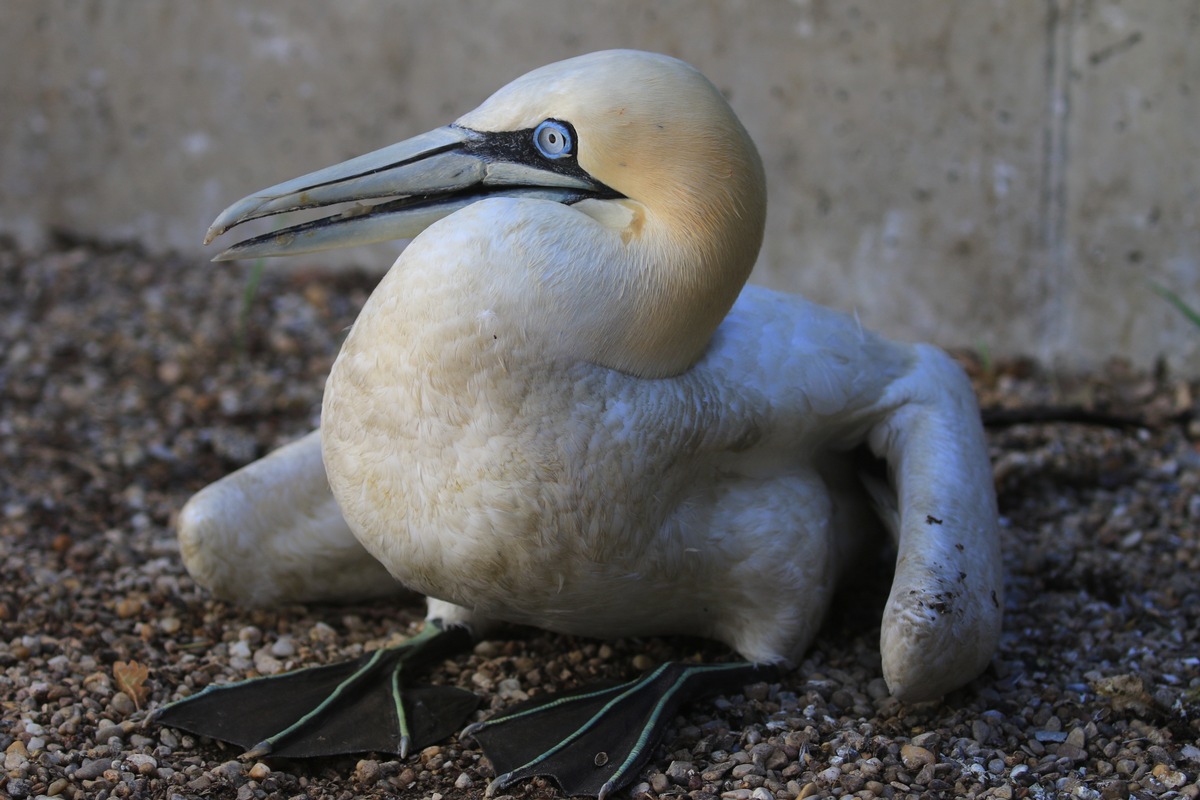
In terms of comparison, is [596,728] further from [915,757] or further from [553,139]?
[553,139]

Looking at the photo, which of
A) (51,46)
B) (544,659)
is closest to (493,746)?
(544,659)

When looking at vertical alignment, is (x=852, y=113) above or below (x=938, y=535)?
above

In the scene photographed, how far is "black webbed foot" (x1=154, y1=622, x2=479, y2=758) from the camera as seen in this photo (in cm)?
281

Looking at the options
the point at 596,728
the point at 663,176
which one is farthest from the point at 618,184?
the point at 596,728

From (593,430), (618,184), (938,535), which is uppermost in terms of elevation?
(618,184)

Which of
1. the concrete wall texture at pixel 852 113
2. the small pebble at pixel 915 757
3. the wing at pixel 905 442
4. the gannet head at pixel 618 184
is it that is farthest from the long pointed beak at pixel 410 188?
the concrete wall texture at pixel 852 113

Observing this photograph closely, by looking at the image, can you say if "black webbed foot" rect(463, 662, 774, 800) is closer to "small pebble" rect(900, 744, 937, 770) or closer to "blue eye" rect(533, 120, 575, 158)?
"small pebble" rect(900, 744, 937, 770)

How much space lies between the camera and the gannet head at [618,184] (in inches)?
102

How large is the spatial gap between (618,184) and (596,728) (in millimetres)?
1125

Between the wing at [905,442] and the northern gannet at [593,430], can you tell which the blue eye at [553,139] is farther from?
the wing at [905,442]

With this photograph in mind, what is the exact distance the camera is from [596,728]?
→ 2.79m

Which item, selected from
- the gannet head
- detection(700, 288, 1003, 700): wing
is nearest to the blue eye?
the gannet head

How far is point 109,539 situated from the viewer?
384 cm

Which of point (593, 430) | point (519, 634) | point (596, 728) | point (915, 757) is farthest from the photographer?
point (519, 634)
